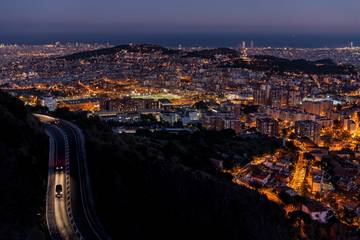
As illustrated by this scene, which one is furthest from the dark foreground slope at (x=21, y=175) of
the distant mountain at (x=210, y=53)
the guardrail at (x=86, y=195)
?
the distant mountain at (x=210, y=53)

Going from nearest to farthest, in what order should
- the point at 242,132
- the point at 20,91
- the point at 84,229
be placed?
1. the point at 84,229
2. the point at 242,132
3. the point at 20,91

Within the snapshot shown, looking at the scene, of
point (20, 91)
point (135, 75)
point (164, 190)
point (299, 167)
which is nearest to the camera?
point (164, 190)

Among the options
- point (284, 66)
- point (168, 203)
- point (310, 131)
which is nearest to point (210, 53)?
point (284, 66)

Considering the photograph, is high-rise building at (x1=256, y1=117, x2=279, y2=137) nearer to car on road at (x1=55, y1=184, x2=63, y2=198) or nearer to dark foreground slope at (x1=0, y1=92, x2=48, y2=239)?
dark foreground slope at (x1=0, y1=92, x2=48, y2=239)

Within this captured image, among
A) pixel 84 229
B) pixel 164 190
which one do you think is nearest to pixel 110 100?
pixel 164 190

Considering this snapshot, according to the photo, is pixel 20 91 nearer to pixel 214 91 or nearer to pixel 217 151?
pixel 214 91

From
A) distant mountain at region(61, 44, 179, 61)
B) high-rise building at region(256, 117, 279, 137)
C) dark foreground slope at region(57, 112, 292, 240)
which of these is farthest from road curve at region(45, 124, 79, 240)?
distant mountain at region(61, 44, 179, 61)

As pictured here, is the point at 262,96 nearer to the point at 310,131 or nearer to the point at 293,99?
the point at 293,99

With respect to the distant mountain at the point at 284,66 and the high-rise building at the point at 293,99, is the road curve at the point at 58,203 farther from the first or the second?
the distant mountain at the point at 284,66
